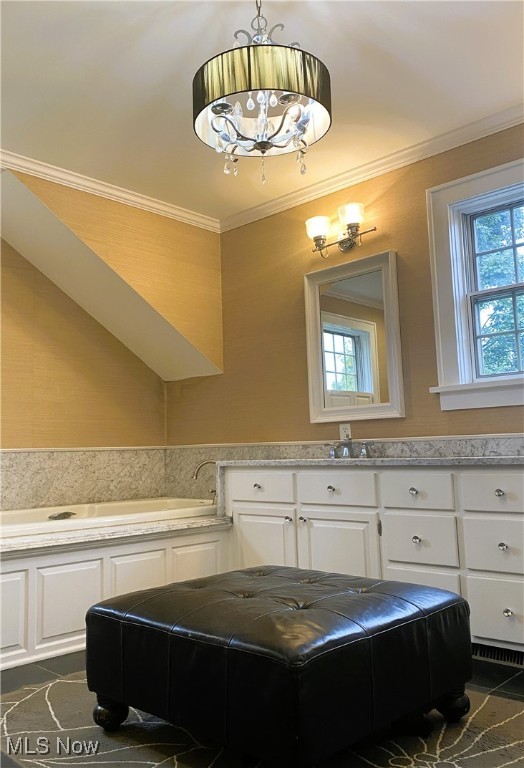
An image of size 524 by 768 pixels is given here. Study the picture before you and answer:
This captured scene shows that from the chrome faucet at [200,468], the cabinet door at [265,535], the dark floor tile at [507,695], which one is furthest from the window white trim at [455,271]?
the chrome faucet at [200,468]

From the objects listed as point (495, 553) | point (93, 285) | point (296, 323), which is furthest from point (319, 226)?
point (495, 553)

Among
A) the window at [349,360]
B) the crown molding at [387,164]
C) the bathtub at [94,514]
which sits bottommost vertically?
the bathtub at [94,514]

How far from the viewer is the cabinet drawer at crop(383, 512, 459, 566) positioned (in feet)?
9.98

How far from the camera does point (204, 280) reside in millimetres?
4922

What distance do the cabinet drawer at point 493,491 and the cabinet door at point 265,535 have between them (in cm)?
107

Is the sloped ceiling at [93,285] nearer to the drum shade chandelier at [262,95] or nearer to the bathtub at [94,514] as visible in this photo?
the bathtub at [94,514]

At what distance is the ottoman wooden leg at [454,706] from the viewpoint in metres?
2.21

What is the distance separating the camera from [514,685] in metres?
2.62

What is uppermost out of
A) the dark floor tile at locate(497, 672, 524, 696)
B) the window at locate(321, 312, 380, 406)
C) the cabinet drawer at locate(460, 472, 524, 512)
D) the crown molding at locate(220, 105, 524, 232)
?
the crown molding at locate(220, 105, 524, 232)

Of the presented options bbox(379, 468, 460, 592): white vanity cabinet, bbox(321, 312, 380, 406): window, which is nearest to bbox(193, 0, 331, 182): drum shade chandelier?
bbox(321, 312, 380, 406): window

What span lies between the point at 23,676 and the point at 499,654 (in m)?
2.11

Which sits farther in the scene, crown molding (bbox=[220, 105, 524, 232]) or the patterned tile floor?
crown molding (bbox=[220, 105, 524, 232])

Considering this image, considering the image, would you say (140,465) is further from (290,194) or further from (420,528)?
(420,528)

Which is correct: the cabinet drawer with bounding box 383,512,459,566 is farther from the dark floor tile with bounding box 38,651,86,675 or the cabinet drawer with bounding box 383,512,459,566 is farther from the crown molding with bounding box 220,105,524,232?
the crown molding with bounding box 220,105,524,232
